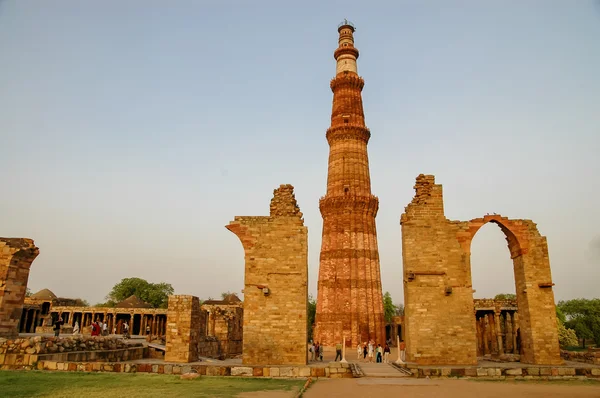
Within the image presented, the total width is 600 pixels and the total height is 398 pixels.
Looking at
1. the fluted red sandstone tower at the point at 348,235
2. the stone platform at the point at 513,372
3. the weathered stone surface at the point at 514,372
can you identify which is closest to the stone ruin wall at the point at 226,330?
the fluted red sandstone tower at the point at 348,235

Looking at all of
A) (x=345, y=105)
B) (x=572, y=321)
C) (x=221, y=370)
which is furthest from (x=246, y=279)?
(x=572, y=321)

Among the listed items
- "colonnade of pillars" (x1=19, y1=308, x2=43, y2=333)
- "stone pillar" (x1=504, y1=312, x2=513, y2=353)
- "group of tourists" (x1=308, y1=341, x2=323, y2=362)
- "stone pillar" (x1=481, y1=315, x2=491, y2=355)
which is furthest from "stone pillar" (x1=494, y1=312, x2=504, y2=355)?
"colonnade of pillars" (x1=19, y1=308, x2=43, y2=333)

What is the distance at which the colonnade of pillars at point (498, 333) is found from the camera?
79.5 ft

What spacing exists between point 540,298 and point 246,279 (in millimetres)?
10042

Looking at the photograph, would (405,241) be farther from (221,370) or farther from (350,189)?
(350,189)

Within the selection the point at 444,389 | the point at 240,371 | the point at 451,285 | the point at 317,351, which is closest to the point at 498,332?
the point at 317,351

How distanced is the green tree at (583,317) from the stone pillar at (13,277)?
46.4 meters

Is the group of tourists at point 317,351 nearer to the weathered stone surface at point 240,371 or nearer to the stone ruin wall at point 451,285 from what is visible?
the stone ruin wall at point 451,285

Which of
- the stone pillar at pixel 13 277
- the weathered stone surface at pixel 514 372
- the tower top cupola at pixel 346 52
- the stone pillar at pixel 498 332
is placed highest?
the tower top cupola at pixel 346 52

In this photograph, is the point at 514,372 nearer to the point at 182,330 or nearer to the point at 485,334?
the point at 182,330

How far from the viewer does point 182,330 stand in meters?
15.1

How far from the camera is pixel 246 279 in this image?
1489 centimetres

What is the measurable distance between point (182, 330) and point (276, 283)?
3.59 meters

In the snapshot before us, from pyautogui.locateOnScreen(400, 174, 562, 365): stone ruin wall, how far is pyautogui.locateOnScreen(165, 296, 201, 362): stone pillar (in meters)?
7.31
